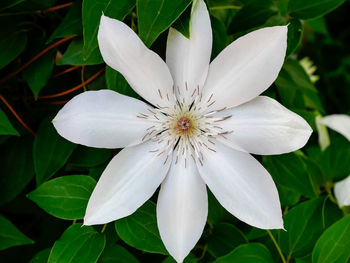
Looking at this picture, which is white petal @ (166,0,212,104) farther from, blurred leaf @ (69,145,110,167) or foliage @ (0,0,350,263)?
blurred leaf @ (69,145,110,167)

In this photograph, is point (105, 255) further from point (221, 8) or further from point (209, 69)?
point (221, 8)

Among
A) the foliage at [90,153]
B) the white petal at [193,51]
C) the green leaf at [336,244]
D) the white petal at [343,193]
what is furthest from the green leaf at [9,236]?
the white petal at [343,193]

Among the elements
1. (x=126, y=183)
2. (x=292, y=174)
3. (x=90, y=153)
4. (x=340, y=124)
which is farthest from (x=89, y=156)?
(x=340, y=124)

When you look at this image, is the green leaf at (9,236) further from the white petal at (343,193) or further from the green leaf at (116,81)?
the white petal at (343,193)

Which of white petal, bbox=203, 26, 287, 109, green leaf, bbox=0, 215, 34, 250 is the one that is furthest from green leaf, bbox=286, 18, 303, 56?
green leaf, bbox=0, 215, 34, 250

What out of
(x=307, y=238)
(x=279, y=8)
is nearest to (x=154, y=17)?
(x=279, y=8)

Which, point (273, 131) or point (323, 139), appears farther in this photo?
point (323, 139)

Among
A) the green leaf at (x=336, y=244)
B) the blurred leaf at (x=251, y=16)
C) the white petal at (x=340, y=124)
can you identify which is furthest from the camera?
the white petal at (x=340, y=124)
